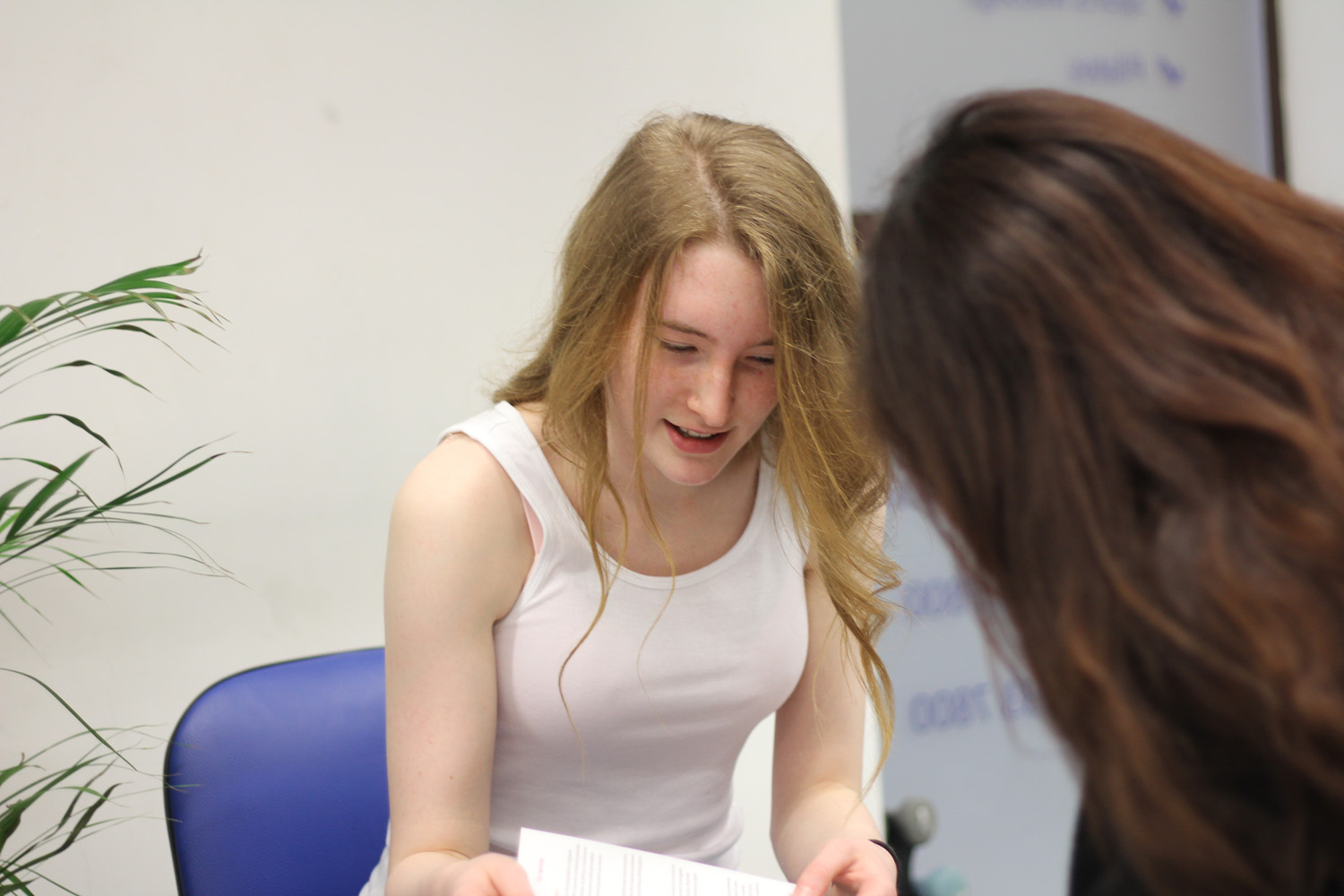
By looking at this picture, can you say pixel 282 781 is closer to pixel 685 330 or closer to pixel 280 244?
pixel 685 330

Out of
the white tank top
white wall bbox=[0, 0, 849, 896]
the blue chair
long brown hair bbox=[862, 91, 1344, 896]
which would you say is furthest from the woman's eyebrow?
white wall bbox=[0, 0, 849, 896]

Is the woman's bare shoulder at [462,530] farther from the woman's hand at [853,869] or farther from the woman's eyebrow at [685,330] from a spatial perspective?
the woman's hand at [853,869]

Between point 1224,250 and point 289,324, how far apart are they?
4.99 ft

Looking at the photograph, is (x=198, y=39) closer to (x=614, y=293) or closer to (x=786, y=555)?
(x=614, y=293)

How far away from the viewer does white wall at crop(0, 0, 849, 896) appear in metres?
1.61

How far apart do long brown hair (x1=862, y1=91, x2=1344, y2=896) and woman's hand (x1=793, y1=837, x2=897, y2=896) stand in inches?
19.0

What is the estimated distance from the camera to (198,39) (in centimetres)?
167

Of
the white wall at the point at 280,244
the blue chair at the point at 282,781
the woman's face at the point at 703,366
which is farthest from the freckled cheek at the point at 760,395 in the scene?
the white wall at the point at 280,244

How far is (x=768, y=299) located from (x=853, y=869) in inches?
22.8

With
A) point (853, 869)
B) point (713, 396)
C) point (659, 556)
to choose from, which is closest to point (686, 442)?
point (713, 396)

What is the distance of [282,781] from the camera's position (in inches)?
51.3

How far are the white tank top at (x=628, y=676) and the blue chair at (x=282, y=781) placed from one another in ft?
0.77

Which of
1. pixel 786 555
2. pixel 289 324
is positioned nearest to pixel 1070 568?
pixel 786 555

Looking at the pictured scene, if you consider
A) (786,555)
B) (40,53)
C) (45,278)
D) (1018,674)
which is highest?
(40,53)
